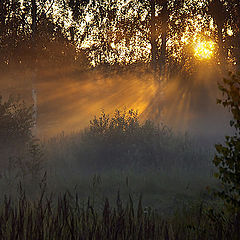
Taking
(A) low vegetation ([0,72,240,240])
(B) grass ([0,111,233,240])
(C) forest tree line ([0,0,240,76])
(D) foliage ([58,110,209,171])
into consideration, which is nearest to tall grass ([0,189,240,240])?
(A) low vegetation ([0,72,240,240])

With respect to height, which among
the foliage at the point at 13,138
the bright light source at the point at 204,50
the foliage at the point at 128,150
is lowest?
the foliage at the point at 128,150

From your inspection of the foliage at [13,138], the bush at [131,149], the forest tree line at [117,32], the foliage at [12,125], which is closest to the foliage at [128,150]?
the bush at [131,149]

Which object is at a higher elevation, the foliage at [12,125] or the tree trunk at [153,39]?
the tree trunk at [153,39]

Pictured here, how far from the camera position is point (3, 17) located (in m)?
13.6

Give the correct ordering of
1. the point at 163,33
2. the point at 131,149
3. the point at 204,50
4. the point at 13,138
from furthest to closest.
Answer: the point at 204,50 → the point at 163,33 → the point at 131,149 → the point at 13,138

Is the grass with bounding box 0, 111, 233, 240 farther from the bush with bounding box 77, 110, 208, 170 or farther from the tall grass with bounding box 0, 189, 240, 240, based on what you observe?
the tall grass with bounding box 0, 189, 240, 240

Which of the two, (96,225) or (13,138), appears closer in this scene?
(96,225)

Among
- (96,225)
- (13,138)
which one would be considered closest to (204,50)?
(13,138)

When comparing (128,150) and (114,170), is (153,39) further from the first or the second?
(114,170)

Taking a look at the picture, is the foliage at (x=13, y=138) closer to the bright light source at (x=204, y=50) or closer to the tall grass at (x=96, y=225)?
the tall grass at (x=96, y=225)

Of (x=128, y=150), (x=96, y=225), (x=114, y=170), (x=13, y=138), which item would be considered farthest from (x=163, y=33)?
(x=96, y=225)

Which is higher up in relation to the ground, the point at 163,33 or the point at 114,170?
the point at 163,33

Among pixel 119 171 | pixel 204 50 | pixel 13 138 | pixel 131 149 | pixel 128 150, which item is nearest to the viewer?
pixel 119 171

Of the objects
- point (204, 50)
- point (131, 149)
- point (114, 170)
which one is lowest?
point (114, 170)
